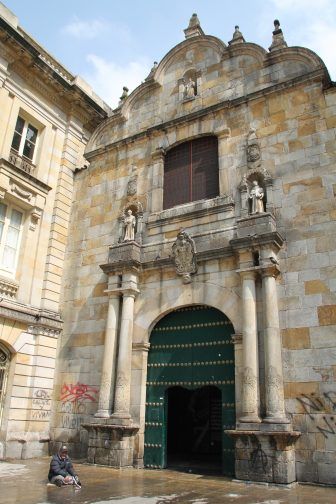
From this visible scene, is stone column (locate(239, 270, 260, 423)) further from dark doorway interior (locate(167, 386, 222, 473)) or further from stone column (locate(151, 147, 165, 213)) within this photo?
dark doorway interior (locate(167, 386, 222, 473))

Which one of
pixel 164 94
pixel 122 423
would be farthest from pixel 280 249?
pixel 164 94

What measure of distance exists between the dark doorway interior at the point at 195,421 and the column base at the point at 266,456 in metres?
6.46

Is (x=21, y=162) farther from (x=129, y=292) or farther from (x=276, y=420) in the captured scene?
(x=276, y=420)

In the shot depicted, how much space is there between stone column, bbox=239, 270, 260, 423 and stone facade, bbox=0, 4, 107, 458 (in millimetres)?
6589

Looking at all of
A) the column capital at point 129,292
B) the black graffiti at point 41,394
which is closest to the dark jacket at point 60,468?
the black graffiti at point 41,394

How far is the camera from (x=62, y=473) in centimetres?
884

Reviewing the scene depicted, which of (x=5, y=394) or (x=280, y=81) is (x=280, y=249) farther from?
(x=5, y=394)

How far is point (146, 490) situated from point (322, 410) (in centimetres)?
407

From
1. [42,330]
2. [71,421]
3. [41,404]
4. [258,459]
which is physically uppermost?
[42,330]

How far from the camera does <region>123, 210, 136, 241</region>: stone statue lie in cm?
1391

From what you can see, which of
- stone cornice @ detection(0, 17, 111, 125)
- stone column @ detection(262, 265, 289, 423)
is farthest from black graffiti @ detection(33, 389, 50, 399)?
stone cornice @ detection(0, 17, 111, 125)

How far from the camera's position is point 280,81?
13180mm

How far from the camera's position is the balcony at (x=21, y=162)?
14.8 meters

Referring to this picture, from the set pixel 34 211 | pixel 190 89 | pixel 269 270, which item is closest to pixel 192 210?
pixel 269 270
